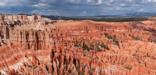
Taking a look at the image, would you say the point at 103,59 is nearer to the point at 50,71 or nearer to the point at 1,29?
the point at 50,71

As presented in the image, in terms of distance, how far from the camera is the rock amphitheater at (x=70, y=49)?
279 ft

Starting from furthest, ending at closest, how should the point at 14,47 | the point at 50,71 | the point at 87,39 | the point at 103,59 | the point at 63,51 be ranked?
the point at 87,39 < the point at 103,59 < the point at 63,51 < the point at 50,71 < the point at 14,47

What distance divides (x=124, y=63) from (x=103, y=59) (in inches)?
215

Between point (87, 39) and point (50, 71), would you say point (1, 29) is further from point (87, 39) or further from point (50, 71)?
point (87, 39)

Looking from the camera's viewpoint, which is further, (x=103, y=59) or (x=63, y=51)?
(x=103, y=59)

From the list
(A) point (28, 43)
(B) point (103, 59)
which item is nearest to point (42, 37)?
(A) point (28, 43)

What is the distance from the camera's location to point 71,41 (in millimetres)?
104375

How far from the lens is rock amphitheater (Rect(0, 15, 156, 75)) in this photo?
8494 centimetres

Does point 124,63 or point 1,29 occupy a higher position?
point 1,29

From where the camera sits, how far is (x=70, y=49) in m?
98.6

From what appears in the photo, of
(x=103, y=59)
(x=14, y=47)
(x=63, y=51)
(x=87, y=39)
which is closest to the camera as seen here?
(x=14, y=47)

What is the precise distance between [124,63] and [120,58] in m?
1.92

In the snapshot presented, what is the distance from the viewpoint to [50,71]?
8956 cm

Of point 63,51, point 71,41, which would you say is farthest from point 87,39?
point 63,51
